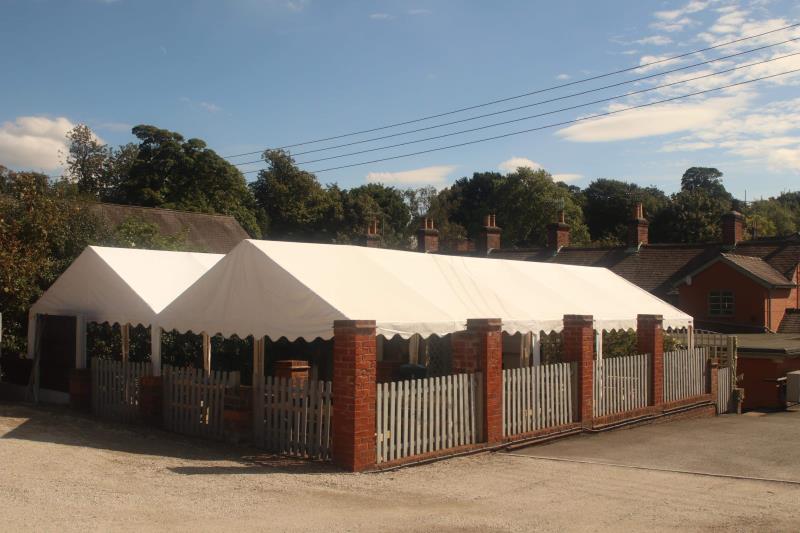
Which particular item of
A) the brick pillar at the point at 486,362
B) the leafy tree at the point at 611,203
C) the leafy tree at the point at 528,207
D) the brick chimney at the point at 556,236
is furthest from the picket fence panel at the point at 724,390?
the leafy tree at the point at 611,203

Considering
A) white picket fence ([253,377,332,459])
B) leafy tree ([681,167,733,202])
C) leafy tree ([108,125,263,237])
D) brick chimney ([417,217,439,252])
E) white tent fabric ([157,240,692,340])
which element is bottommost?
white picket fence ([253,377,332,459])

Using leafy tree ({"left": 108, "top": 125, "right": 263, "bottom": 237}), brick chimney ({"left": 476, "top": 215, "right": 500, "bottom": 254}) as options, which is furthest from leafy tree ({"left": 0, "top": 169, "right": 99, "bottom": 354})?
leafy tree ({"left": 108, "top": 125, "right": 263, "bottom": 237})

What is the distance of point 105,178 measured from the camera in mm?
64188

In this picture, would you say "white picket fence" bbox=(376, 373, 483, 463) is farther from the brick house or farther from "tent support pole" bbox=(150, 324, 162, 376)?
the brick house

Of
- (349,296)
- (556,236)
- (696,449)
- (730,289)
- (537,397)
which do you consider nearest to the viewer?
(349,296)

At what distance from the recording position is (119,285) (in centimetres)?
1386

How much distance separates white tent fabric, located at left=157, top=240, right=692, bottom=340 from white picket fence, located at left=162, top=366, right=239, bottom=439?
75 cm

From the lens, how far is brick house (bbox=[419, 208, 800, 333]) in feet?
108

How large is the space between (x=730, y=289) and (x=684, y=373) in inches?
705

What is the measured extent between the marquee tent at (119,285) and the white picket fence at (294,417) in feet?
10.8

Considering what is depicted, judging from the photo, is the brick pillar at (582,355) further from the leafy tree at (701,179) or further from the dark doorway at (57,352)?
the leafy tree at (701,179)

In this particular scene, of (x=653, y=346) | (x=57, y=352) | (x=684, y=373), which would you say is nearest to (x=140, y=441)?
(x=57, y=352)

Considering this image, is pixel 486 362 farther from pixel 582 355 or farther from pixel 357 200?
pixel 357 200

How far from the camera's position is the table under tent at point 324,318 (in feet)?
33.5
